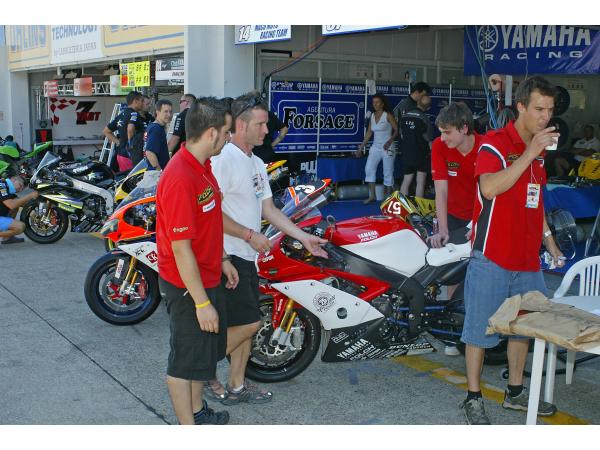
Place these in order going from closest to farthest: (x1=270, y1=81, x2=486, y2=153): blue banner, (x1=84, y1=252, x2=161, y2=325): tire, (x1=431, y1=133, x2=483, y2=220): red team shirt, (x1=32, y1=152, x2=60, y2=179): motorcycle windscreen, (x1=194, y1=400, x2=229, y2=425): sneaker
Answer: (x1=194, y1=400, x2=229, y2=425): sneaker < (x1=431, y1=133, x2=483, y2=220): red team shirt < (x1=84, y1=252, x2=161, y2=325): tire < (x1=32, y1=152, x2=60, y2=179): motorcycle windscreen < (x1=270, y1=81, x2=486, y2=153): blue banner

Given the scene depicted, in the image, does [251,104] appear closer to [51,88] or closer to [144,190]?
[144,190]

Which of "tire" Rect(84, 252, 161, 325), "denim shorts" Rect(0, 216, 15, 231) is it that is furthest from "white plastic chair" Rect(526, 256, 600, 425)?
"denim shorts" Rect(0, 216, 15, 231)

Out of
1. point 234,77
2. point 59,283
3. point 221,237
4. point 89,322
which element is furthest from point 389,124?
point 221,237

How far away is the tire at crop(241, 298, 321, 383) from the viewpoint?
4.58m

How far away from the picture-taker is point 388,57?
532 inches

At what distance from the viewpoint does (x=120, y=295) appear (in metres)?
5.96

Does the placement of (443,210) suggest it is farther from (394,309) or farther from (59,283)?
(59,283)

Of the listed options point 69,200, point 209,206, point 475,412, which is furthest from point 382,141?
point 209,206

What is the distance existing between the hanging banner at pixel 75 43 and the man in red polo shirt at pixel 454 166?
11.2 m

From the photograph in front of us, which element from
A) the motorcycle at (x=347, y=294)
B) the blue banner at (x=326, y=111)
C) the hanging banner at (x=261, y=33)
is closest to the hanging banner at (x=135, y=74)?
the blue banner at (x=326, y=111)

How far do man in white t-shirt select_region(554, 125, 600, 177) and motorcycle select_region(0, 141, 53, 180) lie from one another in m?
8.70

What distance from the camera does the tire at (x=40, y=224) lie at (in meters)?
9.37

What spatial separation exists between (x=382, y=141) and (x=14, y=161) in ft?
19.0

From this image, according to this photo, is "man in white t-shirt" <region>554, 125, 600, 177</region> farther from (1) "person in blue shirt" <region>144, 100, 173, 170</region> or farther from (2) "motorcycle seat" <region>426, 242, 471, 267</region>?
(2) "motorcycle seat" <region>426, 242, 471, 267</region>
